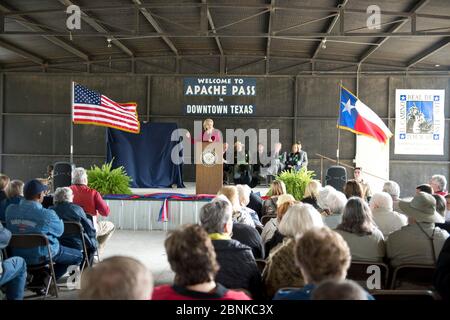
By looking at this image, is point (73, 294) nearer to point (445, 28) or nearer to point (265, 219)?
point (265, 219)

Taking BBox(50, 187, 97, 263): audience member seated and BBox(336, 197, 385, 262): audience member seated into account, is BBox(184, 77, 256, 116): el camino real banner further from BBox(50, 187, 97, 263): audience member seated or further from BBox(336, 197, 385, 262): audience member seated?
BBox(336, 197, 385, 262): audience member seated

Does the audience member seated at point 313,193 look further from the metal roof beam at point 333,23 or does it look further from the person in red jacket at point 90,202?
the metal roof beam at point 333,23

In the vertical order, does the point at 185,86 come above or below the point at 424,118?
above

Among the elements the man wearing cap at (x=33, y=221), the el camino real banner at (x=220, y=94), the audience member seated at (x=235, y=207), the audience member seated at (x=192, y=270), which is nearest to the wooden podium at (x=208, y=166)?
the audience member seated at (x=235, y=207)

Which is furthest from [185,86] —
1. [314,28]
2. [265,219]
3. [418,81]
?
[265,219]

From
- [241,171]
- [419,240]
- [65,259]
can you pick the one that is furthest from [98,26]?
[419,240]

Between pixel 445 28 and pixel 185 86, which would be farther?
pixel 185 86

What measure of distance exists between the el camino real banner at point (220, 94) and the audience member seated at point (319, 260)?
13.4m

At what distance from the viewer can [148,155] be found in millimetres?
13422

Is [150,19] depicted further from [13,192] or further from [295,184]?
[13,192]

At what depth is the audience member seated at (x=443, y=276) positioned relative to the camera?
2.49 m

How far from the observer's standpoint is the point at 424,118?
1470 cm

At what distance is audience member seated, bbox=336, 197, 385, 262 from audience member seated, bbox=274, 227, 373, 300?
1.46 m

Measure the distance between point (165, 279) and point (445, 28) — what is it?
9.61 meters
